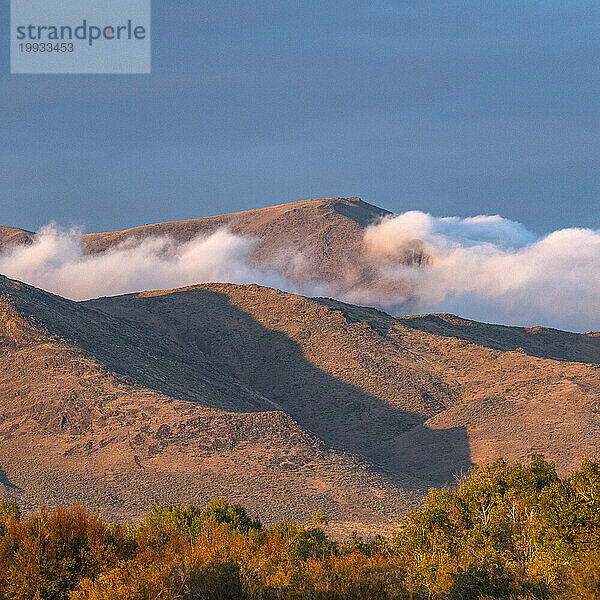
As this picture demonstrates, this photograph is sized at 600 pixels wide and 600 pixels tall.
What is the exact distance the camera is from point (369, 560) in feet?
94.9

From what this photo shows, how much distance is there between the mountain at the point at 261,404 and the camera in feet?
240

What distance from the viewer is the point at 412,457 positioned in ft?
308

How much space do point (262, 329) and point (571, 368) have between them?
A: 1760 inches

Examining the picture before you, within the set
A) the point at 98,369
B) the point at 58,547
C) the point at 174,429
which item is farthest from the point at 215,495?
the point at 58,547

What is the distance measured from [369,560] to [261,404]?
7437cm

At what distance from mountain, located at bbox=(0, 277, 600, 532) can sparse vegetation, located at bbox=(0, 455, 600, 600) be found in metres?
29.3

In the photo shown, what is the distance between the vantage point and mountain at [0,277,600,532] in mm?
73250

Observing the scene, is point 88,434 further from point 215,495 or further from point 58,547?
point 58,547

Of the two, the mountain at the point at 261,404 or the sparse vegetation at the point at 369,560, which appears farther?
the mountain at the point at 261,404

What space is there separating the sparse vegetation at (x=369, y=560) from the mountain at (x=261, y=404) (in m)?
29.3

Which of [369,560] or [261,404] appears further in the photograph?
[261,404]

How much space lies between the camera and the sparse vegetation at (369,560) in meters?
19.9

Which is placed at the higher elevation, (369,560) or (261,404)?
(261,404)

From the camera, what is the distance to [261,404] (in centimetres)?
10288
